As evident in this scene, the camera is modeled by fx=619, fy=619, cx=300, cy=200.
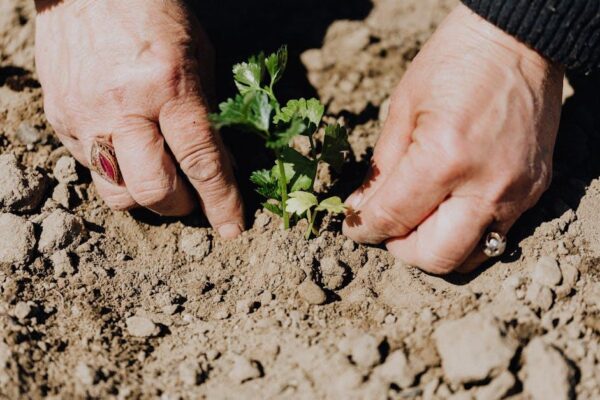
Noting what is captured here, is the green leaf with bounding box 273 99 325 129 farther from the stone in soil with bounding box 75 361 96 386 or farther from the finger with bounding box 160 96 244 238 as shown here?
the stone in soil with bounding box 75 361 96 386

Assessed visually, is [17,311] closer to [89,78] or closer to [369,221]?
[89,78]

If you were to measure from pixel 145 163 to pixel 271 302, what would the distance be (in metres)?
0.85

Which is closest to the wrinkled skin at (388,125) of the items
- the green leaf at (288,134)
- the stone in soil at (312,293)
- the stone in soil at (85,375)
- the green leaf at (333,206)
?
the green leaf at (333,206)

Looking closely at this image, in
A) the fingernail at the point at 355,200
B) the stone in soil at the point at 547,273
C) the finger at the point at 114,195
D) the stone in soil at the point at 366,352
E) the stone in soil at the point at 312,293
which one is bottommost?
the stone in soil at the point at 312,293

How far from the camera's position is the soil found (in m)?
2.30

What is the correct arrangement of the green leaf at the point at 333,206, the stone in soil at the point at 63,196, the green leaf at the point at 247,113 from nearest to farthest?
the green leaf at the point at 247,113 < the green leaf at the point at 333,206 < the stone in soil at the point at 63,196

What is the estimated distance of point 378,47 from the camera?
4.11 meters

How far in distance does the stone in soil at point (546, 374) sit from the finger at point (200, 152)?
1499mm

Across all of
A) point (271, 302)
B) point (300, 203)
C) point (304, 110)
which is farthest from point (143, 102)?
point (271, 302)

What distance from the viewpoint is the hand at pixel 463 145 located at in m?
2.52

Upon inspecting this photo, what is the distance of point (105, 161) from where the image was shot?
9.49ft

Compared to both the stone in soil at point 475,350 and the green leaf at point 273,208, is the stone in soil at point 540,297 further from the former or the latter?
the green leaf at point 273,208

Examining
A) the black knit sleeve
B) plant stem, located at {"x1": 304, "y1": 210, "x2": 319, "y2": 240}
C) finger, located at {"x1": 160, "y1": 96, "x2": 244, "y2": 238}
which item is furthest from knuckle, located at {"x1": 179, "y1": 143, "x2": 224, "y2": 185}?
the black knit sleeve

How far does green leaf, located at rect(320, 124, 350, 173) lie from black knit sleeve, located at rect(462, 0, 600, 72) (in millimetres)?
781
